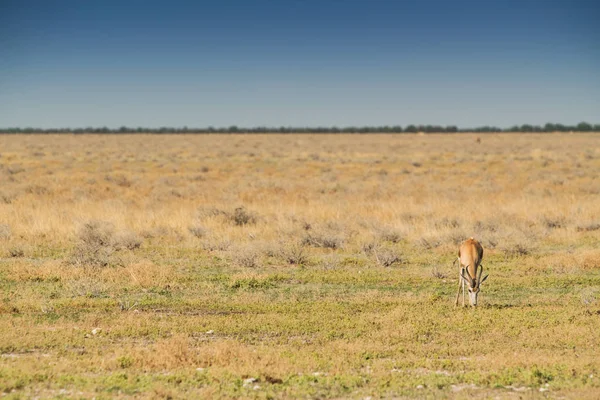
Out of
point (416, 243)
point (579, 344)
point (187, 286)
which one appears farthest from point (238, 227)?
point (579, 344)

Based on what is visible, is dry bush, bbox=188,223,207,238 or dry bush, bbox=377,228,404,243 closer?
dry bush, bbox=377,228,404,243

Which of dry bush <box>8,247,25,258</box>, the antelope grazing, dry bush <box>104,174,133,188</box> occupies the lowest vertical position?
dry bush <box>8,247,25,258</box>

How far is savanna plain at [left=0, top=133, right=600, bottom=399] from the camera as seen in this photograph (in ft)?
26.7

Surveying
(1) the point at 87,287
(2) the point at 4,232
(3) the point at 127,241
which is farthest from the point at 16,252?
(1) the point at 87,287

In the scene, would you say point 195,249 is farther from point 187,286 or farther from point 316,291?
point 316,291

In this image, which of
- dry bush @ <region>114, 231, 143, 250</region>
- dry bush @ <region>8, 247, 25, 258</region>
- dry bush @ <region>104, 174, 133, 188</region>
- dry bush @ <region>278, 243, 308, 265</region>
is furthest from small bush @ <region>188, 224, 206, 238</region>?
dry bush @ <region>104, 174, 133, 188</region>

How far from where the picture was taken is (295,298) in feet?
43.3

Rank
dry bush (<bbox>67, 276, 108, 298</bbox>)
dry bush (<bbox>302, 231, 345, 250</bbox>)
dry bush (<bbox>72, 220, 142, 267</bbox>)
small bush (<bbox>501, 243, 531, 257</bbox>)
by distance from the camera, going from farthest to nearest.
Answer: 1. dry bush (<bbox>302, 231, 345, 250</bbox>)
2. small bush (<bbox>501, 243, 531, 257</bbox>)
3. dry bush (<bbox>72, 220, 142, 267</bbox>)
4. dry bush (<bbox>67, 276, 108, 298</bbox>)

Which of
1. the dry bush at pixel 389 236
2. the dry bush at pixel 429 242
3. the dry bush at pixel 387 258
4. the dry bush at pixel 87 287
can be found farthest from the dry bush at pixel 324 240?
the dry bush at pixel 87 287

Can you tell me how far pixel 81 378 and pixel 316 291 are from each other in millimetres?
6623

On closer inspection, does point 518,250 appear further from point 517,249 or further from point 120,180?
point 120,180

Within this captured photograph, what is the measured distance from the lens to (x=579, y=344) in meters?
9.94

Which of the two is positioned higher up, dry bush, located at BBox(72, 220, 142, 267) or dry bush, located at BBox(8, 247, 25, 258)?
dry bush, located at BBox(72, 220, 142, 267)

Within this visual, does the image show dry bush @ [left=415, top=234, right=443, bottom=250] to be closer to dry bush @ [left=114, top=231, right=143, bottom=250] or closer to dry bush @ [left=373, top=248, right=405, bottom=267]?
dry bush @ [left=373, top=248, right=405, bottom=267]
